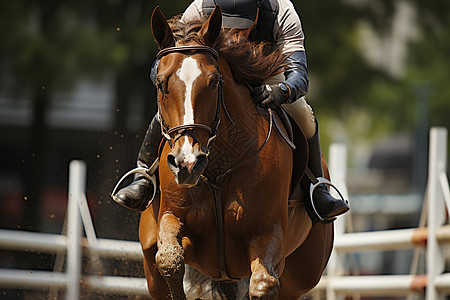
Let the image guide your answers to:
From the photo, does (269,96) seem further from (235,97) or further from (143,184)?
(143,184)

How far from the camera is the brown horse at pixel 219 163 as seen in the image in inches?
178

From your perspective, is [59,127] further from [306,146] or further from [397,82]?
[306,146]

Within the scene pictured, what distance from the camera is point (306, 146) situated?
5637 millimetres

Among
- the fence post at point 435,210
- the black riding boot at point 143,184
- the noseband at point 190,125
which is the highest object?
the noseband at point 190,125

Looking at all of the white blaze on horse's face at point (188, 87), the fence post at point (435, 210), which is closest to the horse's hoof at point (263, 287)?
the white blaze on horse's face at point (188, 87)

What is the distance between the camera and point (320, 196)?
19.3 feet

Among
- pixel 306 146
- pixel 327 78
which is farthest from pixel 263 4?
pixel 327 78

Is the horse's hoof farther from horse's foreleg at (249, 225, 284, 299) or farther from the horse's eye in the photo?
the horse's eye

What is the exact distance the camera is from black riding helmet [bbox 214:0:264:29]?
18.0 feet

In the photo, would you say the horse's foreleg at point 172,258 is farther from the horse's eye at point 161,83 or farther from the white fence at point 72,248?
the white fence at point 72,248

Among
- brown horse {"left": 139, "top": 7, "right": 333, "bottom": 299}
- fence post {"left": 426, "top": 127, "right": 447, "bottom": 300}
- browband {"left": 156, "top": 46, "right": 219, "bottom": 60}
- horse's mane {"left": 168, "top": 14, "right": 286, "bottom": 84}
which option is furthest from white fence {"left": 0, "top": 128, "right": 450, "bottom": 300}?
browband {"left": 156, "top": 46, "right": 219, "bottom": 60}

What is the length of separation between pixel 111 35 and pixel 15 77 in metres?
1.82

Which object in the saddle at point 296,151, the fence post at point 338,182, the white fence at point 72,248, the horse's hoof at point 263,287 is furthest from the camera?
the fence post at point 338,182

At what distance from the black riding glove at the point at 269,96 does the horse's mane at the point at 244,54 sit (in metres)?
0.10
